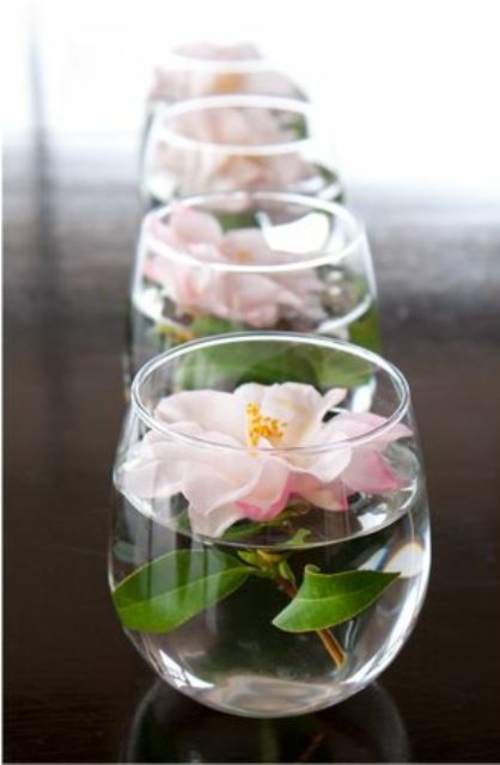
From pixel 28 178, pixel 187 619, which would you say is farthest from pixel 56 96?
pixel 187 619

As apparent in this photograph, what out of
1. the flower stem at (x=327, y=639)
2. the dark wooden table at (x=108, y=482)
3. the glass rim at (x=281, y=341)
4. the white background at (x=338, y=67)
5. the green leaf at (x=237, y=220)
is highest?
the glass rim at (x=281, y=341)

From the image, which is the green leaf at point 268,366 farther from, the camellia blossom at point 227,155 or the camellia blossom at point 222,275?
the camellia blossom at point 227,155

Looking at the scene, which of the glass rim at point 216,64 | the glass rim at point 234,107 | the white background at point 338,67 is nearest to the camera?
the glass rim at point 234,107

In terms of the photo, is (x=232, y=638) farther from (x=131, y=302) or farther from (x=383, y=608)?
(x=131, y=302)

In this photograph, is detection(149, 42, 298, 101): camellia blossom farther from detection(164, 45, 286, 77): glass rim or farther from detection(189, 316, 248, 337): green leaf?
detection(189, 316, 248, 337): green leaf

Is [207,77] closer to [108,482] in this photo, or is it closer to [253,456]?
[108,482]

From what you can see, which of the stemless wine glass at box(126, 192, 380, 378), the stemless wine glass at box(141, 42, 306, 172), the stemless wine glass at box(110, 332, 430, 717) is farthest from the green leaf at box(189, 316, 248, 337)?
the stemless wine glass at box(141, 42, 306, 172)

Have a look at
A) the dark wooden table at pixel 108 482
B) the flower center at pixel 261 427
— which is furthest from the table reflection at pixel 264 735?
the flower center at pixel 261 427

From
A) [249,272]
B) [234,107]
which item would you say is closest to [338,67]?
[234,107]

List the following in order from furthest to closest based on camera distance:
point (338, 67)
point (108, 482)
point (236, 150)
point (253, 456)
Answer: point (338, 67), point (236, 150), point (108, 482), point (253, 456)
